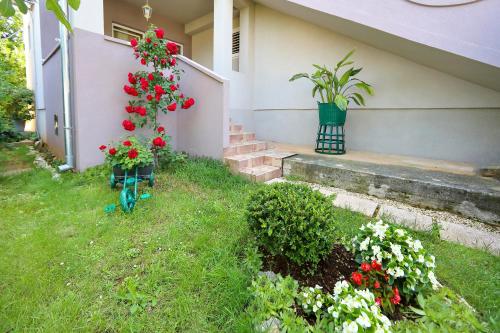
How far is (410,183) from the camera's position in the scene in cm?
297

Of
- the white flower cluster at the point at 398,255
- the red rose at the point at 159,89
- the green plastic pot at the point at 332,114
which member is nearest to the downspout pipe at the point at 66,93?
the red rose at the point at 159,89

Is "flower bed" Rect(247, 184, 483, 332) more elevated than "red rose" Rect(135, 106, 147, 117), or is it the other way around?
"red rose" Rect(135, 106, 147, 117)

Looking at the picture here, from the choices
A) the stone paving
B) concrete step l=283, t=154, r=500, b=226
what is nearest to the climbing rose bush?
concrete step l=283, t=154, r=500, b=226

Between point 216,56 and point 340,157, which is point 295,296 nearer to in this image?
point 340,157

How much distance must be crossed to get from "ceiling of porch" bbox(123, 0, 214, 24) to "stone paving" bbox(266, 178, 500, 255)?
5597 millimetres

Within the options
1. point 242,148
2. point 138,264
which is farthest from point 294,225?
point 242,148

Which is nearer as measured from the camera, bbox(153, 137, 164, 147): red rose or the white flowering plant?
the white flowering plant

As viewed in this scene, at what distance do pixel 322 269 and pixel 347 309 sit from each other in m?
0.46

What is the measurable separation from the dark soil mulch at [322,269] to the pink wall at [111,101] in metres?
2.48

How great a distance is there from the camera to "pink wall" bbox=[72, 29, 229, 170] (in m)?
3.35

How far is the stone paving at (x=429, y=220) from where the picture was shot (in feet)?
7.38

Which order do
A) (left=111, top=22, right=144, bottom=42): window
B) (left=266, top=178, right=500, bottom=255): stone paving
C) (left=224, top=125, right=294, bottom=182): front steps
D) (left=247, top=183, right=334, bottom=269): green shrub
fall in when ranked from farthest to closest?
(left=111, top=22, right=144, bottom=42): window → (left=224, top=125, right=294, bottom=182): front steps → (left=266, top=178, right=500, bottom=255): stone paving → (left=247, top=183, right=334, bottom=269): green shrub

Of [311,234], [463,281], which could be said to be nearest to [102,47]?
[311,234]

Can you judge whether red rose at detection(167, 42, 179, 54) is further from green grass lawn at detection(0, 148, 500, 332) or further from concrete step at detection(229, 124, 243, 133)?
green grass lawn at detection(0, 148, 500, 332)
